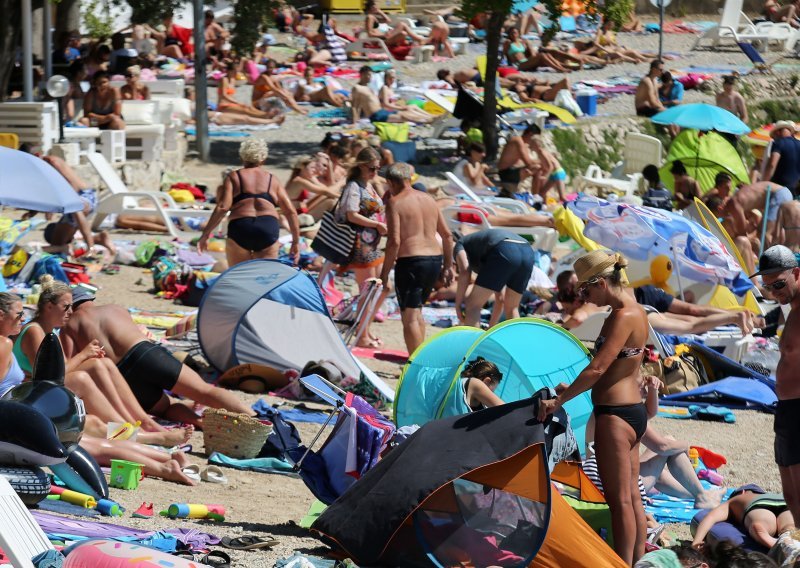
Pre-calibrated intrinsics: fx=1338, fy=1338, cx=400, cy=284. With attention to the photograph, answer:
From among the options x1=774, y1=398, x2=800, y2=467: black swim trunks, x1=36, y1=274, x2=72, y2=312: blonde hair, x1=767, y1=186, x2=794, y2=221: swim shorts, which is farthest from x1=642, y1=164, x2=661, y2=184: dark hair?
x1=36, y1=274, x2=72, y2=312: blonde hair

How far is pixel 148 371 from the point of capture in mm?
7297

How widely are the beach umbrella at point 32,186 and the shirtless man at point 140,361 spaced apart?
1.95m

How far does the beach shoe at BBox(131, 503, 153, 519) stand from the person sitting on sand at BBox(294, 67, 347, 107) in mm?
16282

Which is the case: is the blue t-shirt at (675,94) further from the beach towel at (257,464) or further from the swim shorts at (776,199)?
the beach towel at (257,464)

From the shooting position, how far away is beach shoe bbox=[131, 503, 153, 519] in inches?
224

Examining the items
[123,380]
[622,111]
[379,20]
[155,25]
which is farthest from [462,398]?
[379,20]

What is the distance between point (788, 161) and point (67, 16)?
12.3 m

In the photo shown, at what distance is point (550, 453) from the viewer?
5320mm

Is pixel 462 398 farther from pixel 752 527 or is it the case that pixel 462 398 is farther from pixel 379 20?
pixel 379 20

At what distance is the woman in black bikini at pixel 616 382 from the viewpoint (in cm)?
527

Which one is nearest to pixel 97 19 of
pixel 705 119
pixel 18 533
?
pixel 705 119

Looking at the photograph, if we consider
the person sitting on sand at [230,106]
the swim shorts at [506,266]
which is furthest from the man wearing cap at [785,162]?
the person sitting on sand at [230,106]

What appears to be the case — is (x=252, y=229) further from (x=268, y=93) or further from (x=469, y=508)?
(x=268, y=93)

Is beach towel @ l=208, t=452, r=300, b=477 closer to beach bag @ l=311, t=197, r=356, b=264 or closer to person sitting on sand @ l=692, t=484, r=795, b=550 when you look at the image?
person sitting on sand @ l=692, t=484, r=795, b=550
